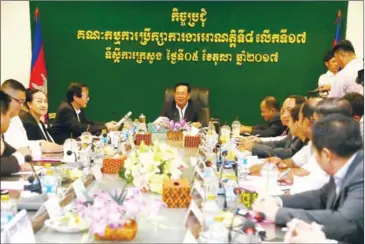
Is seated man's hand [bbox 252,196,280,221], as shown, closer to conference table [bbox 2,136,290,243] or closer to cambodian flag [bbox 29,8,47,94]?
conference table [bbox 2,136,290,243]

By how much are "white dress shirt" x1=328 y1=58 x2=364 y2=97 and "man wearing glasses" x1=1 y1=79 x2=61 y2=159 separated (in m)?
2.51

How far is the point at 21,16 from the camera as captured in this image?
19.7ft

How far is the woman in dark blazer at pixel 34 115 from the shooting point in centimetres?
376

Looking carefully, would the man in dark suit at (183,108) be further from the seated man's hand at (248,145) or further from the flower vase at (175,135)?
the seated man's hand at (248,145)

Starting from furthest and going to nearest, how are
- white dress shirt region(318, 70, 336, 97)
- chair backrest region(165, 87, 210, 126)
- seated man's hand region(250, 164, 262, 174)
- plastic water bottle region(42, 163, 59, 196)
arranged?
white dress shirt region(318, 70, 336, 97)
chair backrest region(165, 87, 210, 126)
seated man's hand region(250, 164, 262, 174)
plastic water bottle region(42, 163, 59, 196)

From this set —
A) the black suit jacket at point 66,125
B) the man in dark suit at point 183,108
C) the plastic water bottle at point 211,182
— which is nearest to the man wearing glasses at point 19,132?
the black suit jacket at point 66,125

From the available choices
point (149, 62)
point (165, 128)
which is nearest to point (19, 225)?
point (165, 128)

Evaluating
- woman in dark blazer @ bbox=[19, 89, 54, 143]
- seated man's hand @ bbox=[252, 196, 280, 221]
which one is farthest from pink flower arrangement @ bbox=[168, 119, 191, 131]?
seated man's hand @ bbox=[252, 196, 280, 221]

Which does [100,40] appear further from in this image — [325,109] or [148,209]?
[148,209]

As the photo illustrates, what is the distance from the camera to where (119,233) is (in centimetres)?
174

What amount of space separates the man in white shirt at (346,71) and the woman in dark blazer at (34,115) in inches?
101

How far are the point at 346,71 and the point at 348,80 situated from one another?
4.8 inches

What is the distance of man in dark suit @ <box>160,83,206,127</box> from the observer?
5137 mm

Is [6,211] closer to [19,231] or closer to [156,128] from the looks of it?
[19,231]
